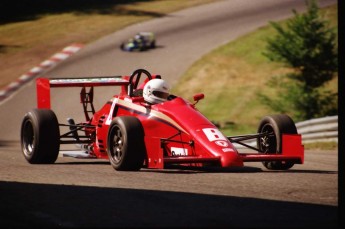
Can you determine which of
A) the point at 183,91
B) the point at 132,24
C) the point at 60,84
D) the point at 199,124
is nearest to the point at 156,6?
the point at 132,24

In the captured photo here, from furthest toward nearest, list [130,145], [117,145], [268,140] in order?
[268,140] → [117,145] → [130,145]

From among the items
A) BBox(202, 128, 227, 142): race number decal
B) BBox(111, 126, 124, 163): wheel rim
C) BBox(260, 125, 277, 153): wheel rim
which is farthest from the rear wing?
BBox(202, 128, 227, 142): race number decal

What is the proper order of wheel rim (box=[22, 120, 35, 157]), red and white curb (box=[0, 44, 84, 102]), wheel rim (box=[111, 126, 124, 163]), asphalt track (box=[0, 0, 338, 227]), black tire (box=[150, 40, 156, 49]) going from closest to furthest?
asphalt track (box=[0, 0, 338, 227])
wheel rim (box=[111, 126, 124, 163])
wheel rim (box=[22, 120, 35, 157])
red and white curb (box=[0, 44, 84, 102])
black tire (box=[150, 40, 156, 49])

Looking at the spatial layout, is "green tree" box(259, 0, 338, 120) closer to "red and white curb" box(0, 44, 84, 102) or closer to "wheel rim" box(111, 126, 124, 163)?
"red and white curb" box(0, 44, 84, 102)

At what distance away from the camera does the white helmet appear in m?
14.0

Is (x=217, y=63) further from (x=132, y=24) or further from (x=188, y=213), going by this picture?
(x=188, y=213)

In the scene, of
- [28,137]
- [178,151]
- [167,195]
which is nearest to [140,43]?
[28,137]

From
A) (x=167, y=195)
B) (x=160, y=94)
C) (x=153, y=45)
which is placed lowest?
(x=167, y=195)

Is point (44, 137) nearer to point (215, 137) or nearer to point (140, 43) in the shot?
point (215, 137)

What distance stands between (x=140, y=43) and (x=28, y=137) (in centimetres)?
2379

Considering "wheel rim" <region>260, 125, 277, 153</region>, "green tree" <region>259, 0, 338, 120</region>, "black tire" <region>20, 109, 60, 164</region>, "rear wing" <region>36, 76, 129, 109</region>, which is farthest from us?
"green tree" <region>259, 0, 338, 120</region>

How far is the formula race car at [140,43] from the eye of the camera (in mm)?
38656

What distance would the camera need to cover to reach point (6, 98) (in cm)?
3125

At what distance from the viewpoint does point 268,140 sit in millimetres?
13938
